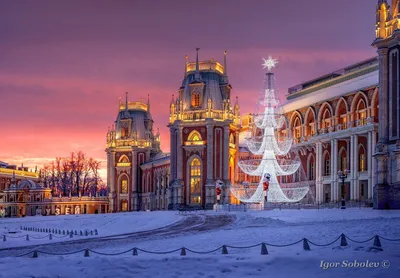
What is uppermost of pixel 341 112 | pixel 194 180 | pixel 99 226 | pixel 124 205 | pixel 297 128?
pixel 341 112

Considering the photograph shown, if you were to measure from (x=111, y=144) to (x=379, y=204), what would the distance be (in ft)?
223

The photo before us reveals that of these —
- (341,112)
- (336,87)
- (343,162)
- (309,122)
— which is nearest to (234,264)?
(343,162)

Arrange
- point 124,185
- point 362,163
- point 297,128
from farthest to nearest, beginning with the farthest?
point 124,185
point 297,128
point 362,163

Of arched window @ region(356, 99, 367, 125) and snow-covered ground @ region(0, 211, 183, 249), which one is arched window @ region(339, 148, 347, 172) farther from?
snow-covered ground @ region(0, 211, 183, 249)

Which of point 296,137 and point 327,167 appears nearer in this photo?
point 327,167

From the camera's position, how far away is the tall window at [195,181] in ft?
283

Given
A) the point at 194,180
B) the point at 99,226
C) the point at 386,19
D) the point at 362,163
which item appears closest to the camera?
the point at 386,19

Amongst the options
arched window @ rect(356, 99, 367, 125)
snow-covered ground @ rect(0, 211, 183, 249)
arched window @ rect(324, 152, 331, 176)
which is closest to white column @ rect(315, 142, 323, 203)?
arched window @ rect(324, 152, 331, 176)

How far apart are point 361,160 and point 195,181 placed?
88.6 ft

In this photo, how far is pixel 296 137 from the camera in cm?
8069

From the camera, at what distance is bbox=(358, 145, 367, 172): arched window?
65.6m

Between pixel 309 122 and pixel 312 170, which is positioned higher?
pixel 309 122

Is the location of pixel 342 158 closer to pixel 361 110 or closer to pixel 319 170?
pixel 319 170

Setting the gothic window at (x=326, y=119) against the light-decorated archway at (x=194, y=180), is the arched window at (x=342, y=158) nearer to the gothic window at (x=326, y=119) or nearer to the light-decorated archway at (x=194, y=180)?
the gothic window at (x=326, y=119)
